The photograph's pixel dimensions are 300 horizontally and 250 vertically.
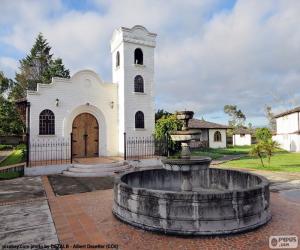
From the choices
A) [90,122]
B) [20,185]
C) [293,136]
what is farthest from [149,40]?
[293,136]

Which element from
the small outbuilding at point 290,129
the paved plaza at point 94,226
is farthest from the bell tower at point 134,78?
the small outbuilding at point 290,129

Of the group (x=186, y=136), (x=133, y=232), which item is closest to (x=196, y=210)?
(x=133, y=232)

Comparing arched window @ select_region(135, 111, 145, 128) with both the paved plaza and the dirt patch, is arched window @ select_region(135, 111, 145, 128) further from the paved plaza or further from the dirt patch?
the paved plaza

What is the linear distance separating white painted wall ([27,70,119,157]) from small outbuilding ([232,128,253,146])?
35.2 meters

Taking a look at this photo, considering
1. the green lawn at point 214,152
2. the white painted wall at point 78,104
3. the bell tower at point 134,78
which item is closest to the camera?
the white painted wall at point 78,104

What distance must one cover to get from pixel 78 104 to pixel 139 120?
14.2ft

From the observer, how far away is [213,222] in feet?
17.1

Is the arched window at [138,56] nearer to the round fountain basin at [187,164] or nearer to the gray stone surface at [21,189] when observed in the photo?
the gray stone surface at [21,189]

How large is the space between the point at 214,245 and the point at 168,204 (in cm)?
113

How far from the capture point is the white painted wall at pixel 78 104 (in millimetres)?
15945

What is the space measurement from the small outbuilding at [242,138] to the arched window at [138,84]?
112 ft

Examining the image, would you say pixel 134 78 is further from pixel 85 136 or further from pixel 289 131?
pixel 289 131

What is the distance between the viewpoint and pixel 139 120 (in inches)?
728

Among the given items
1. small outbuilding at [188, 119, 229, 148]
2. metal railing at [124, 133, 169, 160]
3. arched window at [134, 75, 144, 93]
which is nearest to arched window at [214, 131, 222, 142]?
small outbuilding at [188, 119, 229, 148]
